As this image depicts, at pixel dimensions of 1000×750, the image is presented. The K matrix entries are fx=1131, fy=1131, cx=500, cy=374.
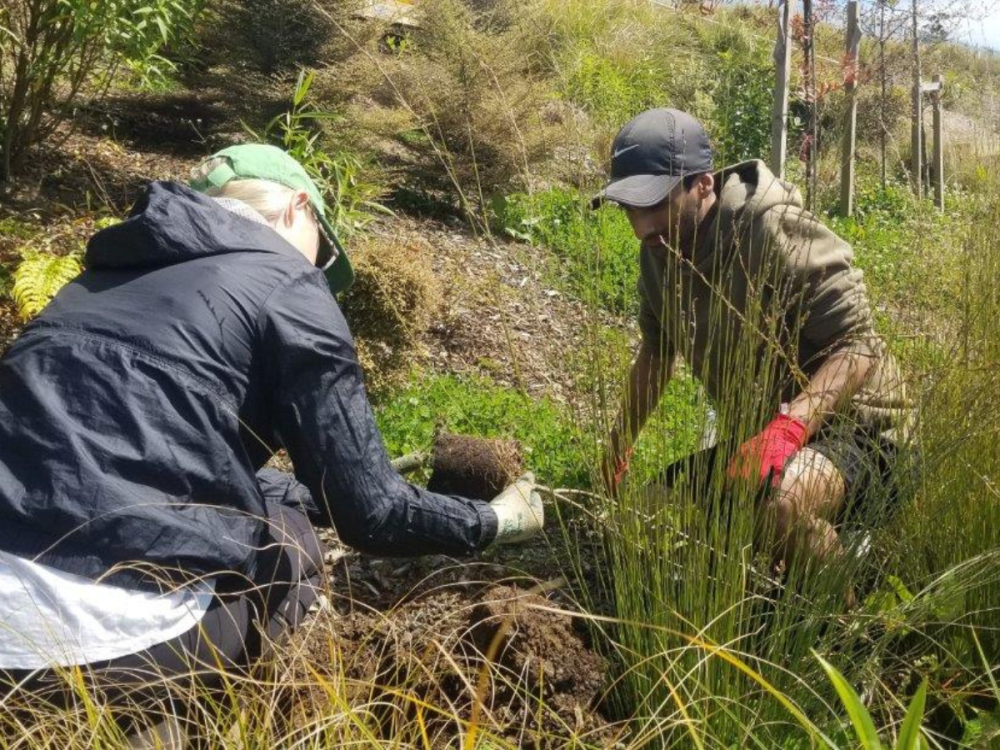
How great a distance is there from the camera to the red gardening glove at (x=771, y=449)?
2303 mm

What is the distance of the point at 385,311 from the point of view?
15.1 feet

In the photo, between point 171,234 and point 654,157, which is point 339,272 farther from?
point 654,157

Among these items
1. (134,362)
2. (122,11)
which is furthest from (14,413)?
(122,11)

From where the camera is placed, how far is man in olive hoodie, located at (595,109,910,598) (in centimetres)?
248

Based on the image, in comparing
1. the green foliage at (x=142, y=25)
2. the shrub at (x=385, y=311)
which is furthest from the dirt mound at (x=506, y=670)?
the green foliage at (x=142, y=25)

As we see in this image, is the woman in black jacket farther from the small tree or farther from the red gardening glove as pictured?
the small tree

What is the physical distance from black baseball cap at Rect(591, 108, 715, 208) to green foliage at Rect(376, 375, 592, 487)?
1.08 meters

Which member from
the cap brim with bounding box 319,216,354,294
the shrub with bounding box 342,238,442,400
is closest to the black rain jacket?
the cap brim with bounding box 319,216,354,294

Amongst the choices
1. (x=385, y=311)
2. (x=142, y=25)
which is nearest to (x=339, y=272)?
(x=385, y=311)

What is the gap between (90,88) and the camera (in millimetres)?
7027

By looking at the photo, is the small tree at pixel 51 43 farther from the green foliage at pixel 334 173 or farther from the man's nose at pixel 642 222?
the man's nose at pixel 642 222

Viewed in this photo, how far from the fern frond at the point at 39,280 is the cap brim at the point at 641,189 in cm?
219

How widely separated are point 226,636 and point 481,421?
79.3 inches

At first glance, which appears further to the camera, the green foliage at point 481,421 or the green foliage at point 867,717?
the green foliage at point 481,421
